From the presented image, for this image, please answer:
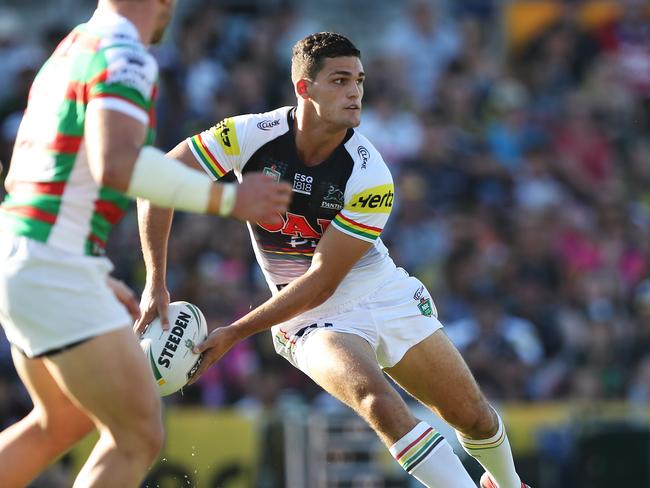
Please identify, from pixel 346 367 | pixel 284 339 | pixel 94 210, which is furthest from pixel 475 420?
pixel 94 210

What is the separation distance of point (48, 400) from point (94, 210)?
35.3 inches

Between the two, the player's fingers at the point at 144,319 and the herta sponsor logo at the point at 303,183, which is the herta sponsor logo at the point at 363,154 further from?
the player's fingers at the point at 144,319

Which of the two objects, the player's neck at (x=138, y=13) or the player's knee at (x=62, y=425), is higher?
the player's neck at (x=138, y=13)

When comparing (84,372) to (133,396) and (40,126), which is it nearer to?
(133,396)

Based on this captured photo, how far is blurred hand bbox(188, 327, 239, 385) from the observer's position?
6.03 meters

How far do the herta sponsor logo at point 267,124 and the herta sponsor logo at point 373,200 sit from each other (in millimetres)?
589

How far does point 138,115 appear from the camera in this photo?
4668 millimetres

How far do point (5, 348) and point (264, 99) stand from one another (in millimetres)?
3939

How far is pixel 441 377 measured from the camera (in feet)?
21.6

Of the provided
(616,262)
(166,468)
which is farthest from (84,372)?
(616,262)

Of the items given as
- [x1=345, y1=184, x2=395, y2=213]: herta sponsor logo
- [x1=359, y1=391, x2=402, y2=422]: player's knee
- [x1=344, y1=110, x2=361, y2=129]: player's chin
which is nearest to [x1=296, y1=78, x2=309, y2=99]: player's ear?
[x1=344, y1=110, x2=361, y2=129]: player's chin

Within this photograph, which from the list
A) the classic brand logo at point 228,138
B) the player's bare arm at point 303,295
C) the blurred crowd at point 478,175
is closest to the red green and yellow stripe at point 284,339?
the player's bare arm at point 303,295

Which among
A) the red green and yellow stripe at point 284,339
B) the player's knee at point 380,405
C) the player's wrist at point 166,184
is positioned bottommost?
the player's knee at point 380,405

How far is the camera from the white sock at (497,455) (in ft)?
22.4
